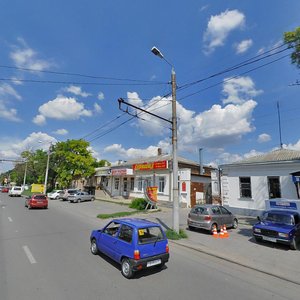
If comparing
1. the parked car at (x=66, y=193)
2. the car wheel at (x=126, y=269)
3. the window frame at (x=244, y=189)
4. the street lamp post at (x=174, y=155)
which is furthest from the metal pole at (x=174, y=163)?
the parked car at (x=66, y=193)

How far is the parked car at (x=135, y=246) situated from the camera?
5.98 metres

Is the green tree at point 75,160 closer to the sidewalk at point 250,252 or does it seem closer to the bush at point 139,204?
the bush at point 139,204

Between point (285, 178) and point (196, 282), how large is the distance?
13430 mm

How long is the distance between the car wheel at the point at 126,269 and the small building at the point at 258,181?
41.7 ft

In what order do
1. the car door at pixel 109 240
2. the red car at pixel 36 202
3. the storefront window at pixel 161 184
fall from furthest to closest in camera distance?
1. the storefront window at pixel 161 184
2. the red car at pixel 36 202
3. the car door at pixel 109 240

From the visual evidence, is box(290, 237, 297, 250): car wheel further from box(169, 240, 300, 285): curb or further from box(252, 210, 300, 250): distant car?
box(169, 240, 300, 285): curb

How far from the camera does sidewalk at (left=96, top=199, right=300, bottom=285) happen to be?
283 inches

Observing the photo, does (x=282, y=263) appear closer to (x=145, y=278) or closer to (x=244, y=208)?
(x=145, y=278)

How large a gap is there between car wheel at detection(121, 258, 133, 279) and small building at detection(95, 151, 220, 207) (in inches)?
637

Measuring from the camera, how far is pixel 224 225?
1304cm

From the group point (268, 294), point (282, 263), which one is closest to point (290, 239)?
point (282, 263)

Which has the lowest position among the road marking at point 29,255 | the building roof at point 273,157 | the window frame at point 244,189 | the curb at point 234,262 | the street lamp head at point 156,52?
the curb at point 234,262

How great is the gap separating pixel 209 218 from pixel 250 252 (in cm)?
341

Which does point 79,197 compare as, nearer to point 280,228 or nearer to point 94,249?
point 94,249
